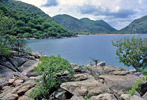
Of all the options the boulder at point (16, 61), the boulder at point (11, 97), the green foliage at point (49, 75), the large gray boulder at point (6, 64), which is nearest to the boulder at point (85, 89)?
the green foliage at point (49, 75)

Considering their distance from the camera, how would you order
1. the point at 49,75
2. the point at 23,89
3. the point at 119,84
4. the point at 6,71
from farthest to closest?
the point at 6,71 < the point at 49,75 < the point at 23,89 < the point at 119,84

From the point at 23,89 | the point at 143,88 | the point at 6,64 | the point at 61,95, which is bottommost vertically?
the point at 23,89

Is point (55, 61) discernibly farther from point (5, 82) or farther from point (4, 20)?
point (4, 20)

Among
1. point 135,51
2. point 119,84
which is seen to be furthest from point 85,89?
point 135,51

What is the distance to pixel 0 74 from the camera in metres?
15.6

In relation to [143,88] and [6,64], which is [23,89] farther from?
[6,64]

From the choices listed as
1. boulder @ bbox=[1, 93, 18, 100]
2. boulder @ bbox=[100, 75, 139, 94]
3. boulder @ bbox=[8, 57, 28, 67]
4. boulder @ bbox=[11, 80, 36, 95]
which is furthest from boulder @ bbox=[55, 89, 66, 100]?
boulder @ bbox=[8, 57, 28, 67]

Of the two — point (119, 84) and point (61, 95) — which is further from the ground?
point (119, 84)

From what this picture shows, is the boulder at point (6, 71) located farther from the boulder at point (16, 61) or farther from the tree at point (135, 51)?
the tree at point (135, 51)

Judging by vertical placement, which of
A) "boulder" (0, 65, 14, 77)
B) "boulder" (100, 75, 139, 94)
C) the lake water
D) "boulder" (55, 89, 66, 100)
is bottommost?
the lake water

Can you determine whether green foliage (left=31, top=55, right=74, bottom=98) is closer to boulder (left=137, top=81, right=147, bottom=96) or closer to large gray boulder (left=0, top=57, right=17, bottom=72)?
boulder (left=137, top=81, right=147, bottom=96)

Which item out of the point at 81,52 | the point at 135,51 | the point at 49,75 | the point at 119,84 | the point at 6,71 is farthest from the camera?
the point at 81,52

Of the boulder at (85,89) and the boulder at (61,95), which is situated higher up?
the boulder at (85,89)

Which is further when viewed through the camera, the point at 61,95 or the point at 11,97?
the point at 11,97
